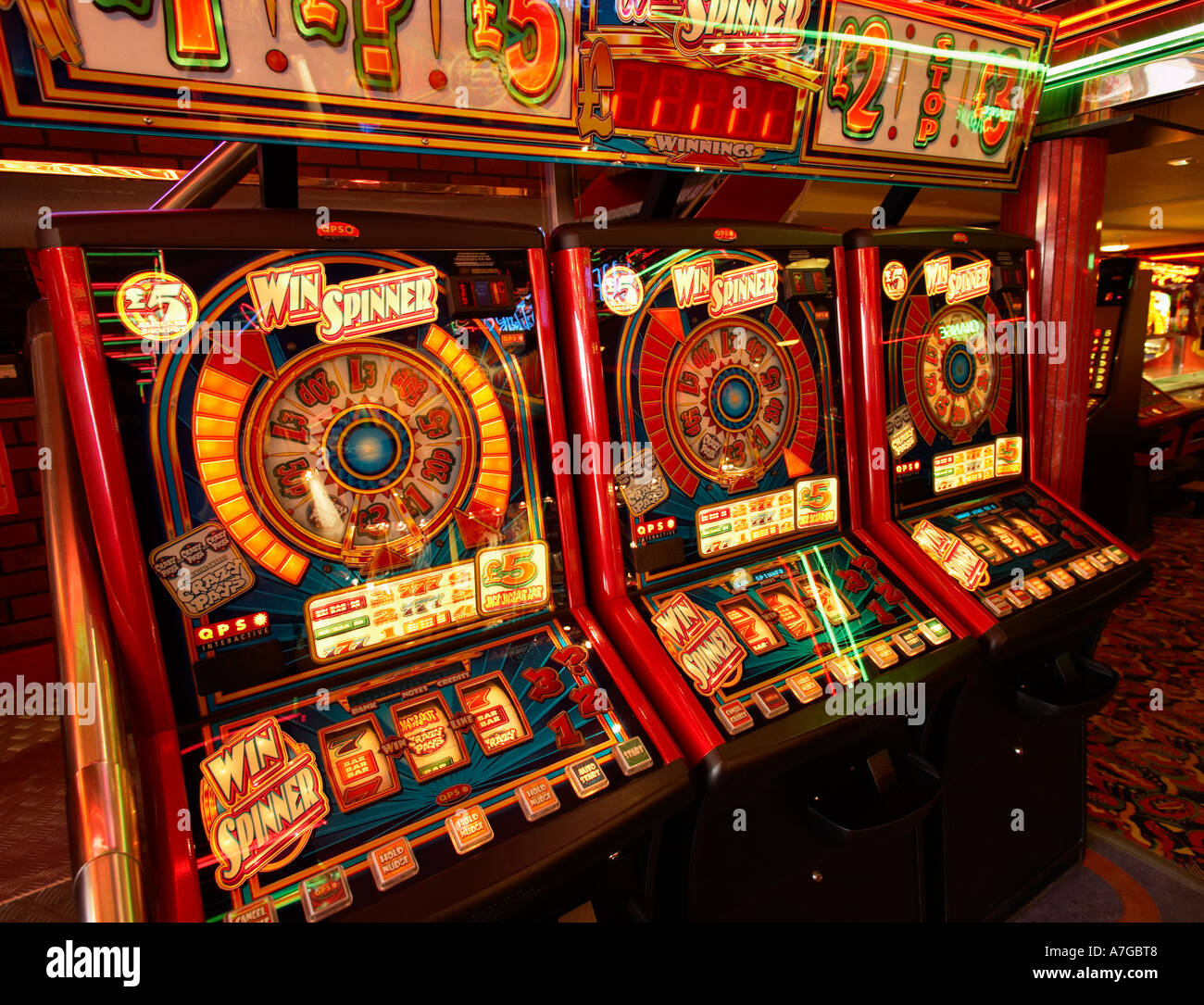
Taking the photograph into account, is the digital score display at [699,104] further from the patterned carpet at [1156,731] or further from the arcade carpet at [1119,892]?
the patterned carpet at [1156,731]

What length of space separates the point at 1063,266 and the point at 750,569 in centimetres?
219

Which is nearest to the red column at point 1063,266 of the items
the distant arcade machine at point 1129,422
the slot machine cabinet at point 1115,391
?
the distant arcade machine at point 1129,422

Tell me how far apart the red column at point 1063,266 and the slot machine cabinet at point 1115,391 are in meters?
2.43

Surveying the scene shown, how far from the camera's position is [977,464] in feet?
7.89

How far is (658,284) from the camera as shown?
5.53 feet

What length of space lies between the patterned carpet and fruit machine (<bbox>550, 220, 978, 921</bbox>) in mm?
1548

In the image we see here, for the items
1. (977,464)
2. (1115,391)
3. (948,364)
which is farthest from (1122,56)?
(1115,391)

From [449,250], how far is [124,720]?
3.35ft

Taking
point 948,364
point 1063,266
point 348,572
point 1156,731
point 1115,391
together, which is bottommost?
point 1156,731

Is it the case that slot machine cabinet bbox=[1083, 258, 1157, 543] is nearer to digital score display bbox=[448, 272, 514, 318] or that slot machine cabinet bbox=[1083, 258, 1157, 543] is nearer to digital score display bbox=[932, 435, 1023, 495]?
digital score display bbox=[932, 435, 1023, 495]

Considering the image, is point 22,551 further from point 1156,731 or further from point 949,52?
point 1156,731

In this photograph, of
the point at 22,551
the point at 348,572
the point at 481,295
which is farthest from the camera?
the point at 22,551

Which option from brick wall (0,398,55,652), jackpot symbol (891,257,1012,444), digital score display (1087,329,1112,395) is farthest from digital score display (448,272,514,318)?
digital score display (1087,329,1112,395)

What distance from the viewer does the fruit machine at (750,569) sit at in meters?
1.57
